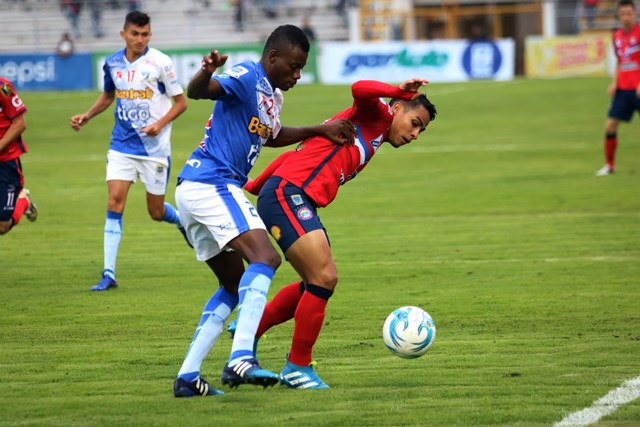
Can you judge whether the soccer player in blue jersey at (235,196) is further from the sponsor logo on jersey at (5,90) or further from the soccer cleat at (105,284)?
the sponsor logo on jersey at (5,90)

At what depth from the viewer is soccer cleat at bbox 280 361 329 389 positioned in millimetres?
6508

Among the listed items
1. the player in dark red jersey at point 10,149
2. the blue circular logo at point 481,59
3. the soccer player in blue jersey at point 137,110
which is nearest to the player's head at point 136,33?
the soccer player in blue jersey at point 137,110

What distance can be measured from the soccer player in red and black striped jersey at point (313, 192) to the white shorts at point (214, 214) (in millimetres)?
275

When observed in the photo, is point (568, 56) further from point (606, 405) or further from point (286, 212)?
point (606, 405)

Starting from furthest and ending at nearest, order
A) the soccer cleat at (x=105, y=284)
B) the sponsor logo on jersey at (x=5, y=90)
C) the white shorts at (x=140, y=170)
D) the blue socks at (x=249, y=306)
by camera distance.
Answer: the white shorts at (x=140, y=170) → the soccer cleat at (x=105, y=284) → the sponsor logo on jersey at (x=5, y=90) → the blue socks at (x=249, y=306)

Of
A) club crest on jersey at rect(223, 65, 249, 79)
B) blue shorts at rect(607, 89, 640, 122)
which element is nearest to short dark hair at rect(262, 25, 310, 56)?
club crest on jersey at rect(223, 65, 249, 79)

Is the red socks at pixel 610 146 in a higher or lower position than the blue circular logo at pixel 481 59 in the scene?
lower

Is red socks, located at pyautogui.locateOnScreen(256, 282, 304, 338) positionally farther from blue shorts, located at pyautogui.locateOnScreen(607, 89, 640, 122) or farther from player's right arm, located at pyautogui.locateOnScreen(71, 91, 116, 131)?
blue shorts, located at pyautogui.locateOnScreen(607, 89, 640, 122)

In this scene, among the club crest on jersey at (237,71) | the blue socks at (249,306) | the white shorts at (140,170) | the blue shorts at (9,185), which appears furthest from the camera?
the white shorts at (140,170)

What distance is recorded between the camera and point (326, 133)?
22.5ft

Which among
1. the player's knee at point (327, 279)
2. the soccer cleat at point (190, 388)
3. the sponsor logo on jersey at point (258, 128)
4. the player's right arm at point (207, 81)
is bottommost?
the soccer cleat at point (190, 388)

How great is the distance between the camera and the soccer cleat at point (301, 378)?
6508mm

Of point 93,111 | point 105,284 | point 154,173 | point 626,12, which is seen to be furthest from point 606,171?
point 105,284

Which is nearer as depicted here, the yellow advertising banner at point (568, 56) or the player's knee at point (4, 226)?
the player's knee at point (4, 226)
